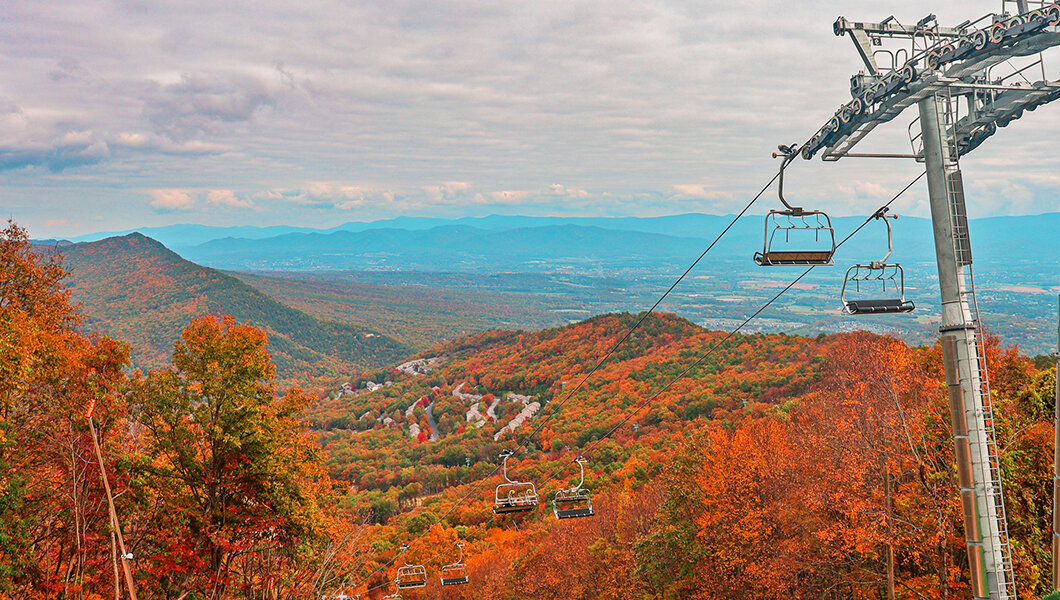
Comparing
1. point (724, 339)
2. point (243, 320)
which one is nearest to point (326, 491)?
point (724, 339)

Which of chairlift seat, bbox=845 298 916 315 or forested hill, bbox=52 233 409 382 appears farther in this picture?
forested hill, bbox=52 233 409 382

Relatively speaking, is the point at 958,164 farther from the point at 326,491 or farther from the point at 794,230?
the point at 326,491

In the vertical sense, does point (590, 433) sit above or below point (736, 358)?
below

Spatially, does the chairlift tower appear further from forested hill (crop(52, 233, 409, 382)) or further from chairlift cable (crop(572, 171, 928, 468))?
forested hill (crop(52, 233, 409, 382))

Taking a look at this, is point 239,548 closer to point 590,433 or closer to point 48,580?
point 48,580

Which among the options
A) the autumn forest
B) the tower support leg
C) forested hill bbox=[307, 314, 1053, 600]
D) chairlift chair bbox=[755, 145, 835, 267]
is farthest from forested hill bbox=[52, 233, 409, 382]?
the tower support leg

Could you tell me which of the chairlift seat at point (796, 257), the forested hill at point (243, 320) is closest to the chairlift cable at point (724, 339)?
the chairlift seat at point (796, 257)

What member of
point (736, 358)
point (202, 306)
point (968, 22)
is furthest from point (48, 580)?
point (202, 306)
